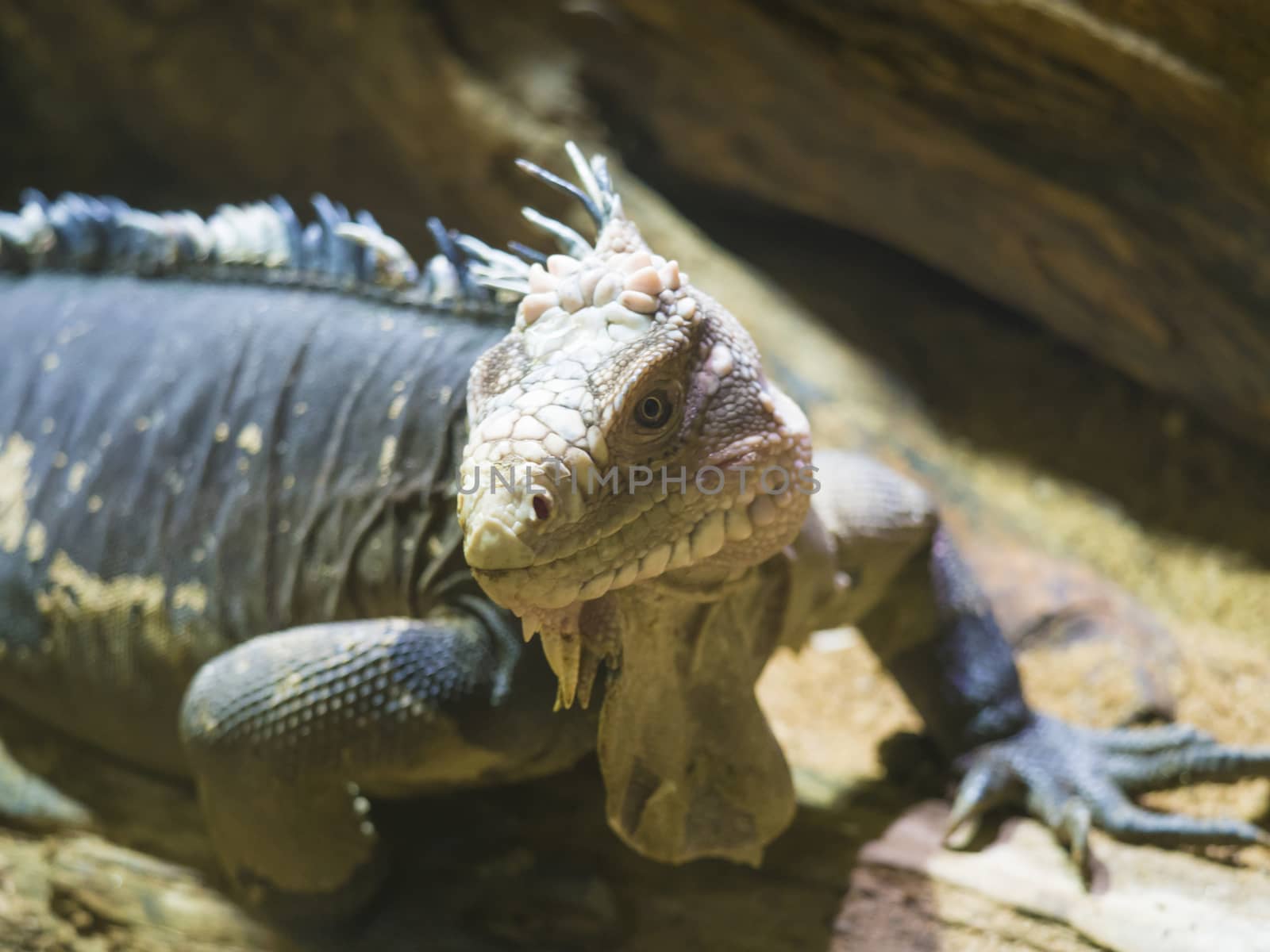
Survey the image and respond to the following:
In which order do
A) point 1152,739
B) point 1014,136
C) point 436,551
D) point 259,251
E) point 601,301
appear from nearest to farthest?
point 601,301 < point 436,551 < point 1152,739 < point 259,251 < point 1014,136

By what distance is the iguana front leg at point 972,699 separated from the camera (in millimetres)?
2717

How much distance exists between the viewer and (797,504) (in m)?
2.02

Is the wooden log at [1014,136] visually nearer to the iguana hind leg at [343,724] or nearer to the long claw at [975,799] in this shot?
the long claw at [975,799]

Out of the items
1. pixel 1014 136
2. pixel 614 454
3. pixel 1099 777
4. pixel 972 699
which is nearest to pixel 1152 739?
pixel 1099 777

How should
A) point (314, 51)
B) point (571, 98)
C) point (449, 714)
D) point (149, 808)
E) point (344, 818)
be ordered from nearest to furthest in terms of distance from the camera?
point (449, 714)
point (344, 818)
point (149, 808)
point (571, 98)
point (314, 51)

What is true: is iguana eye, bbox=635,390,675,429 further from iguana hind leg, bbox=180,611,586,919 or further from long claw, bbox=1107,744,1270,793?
long claw, bbox=1107,744,1270,793

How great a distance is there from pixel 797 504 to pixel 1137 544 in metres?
2.78

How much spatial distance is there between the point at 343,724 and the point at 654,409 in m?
1.08

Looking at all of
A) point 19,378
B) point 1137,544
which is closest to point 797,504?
point 19,378

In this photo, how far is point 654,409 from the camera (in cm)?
188

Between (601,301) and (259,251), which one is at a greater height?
(601,301)

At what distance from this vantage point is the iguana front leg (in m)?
2.72

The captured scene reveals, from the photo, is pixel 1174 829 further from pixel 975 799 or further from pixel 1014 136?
pixel 1014 136

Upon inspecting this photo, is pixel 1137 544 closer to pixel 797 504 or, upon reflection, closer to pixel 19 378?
pixel 797 504
